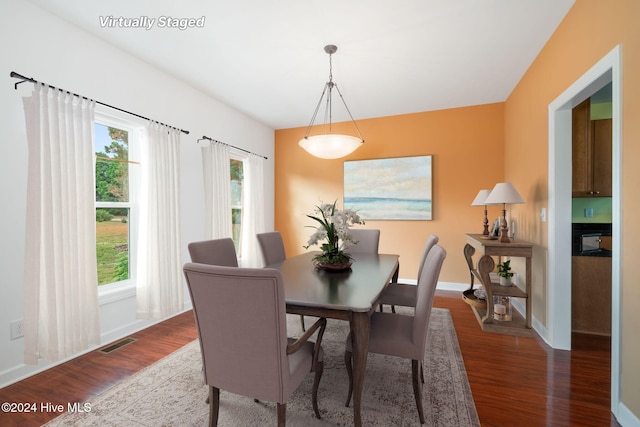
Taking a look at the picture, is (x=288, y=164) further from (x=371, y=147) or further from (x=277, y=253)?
(x=277, y=253)

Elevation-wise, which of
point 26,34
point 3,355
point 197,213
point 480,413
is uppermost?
point 26,34

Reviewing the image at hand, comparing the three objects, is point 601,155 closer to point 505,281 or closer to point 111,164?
point 505,281

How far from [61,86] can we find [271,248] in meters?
2.14

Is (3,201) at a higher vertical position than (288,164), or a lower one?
lower

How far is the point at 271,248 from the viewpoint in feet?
9.20

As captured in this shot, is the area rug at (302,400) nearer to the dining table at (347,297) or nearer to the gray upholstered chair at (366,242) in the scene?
the dining table at (347,297)

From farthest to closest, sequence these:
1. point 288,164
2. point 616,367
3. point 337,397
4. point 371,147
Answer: point 288,164
point 371,147
point 337,397
point 616,367

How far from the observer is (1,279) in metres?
1.89

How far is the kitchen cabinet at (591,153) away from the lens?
263 cm

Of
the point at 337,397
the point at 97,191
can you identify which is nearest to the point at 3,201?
the point at 97,191

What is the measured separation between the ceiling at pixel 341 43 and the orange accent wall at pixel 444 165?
1.53 feet

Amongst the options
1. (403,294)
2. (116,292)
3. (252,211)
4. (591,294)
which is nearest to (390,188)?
(252,211)

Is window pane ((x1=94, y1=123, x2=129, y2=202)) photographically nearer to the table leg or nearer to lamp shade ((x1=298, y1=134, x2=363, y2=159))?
lamp shade ((x1=298, y1=134, x2=363, y2=159))

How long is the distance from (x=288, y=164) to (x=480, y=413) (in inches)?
172
